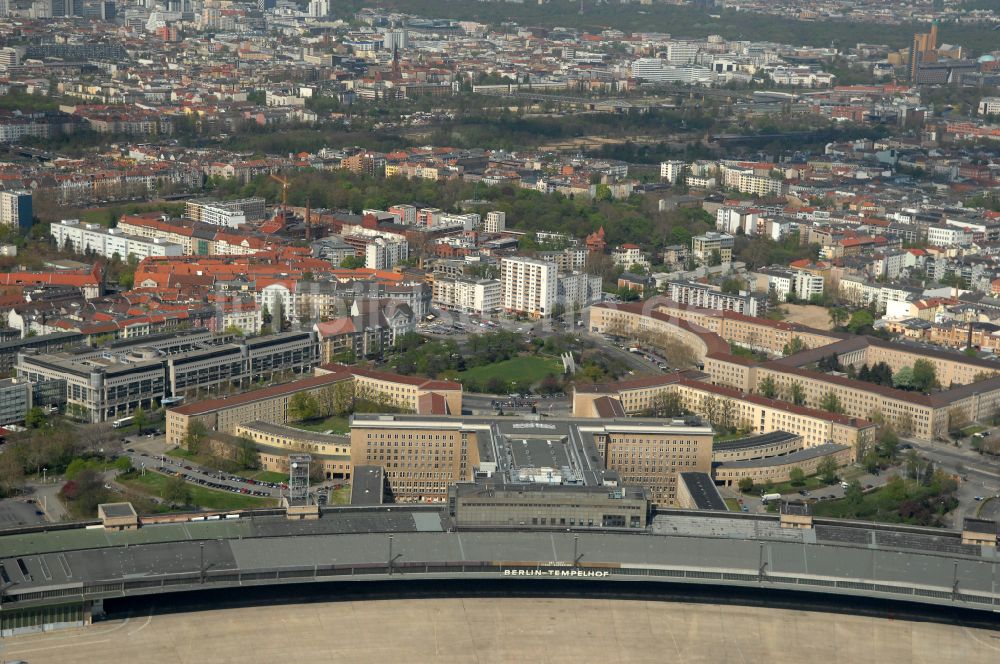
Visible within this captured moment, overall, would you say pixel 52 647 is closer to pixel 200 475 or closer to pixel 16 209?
pixel 200 475

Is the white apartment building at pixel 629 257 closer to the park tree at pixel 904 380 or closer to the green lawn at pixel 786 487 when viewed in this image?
the park tree at pixel 904 380

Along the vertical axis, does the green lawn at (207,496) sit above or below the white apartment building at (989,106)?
below

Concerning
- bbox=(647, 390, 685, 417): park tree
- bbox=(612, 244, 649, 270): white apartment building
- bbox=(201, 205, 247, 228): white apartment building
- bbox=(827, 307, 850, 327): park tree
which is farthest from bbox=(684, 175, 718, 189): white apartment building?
bbox=(647, 390, 685, 417): park tree

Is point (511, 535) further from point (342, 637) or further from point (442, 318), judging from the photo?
point (442, 318)

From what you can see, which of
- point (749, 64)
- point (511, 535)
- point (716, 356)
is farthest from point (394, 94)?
point (511, 535)

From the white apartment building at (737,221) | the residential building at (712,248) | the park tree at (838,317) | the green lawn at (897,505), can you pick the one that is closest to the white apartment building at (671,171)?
the white apartment building at (737,221)

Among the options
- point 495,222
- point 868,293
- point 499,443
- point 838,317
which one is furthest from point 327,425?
point 495,222
